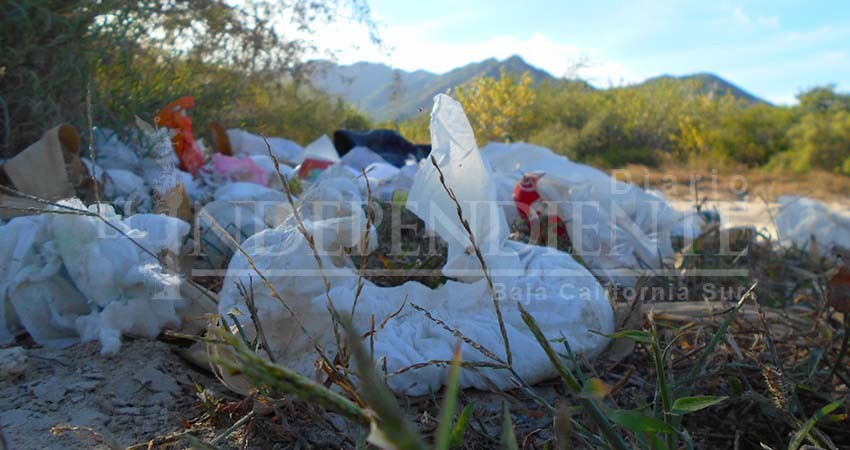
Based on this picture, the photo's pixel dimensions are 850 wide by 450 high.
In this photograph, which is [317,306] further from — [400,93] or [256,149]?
[400,93]

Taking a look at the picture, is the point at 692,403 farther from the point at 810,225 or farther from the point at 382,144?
the point at 382,144

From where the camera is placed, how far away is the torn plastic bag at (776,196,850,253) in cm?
278

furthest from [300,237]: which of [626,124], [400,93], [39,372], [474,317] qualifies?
[626,124]

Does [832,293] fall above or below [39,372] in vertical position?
above

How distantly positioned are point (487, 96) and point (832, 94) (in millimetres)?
6207

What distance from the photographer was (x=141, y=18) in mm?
2854

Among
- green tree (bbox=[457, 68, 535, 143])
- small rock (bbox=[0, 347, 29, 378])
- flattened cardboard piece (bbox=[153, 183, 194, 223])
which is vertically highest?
green tree (bbox=[457, 68, 535, 143])

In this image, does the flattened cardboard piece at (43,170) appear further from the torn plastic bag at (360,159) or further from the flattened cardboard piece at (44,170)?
the torn plastic bag at (360,159)

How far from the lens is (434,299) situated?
4.52 feet

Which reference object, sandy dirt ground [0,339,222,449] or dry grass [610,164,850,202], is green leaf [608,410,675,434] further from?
dry grass [610,164,850,202]

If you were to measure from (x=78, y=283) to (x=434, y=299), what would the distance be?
78 centimetres

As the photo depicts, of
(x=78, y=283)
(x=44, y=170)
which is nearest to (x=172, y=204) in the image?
(x=78, y=283)

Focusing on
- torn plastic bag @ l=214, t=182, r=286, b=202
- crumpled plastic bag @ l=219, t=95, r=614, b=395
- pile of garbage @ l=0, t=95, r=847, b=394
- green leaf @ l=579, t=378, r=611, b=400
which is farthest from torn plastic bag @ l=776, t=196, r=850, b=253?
green leaf @ l=579, t=378, r=611, b=400

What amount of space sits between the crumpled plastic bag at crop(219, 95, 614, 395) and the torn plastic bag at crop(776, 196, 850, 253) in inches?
73.3
